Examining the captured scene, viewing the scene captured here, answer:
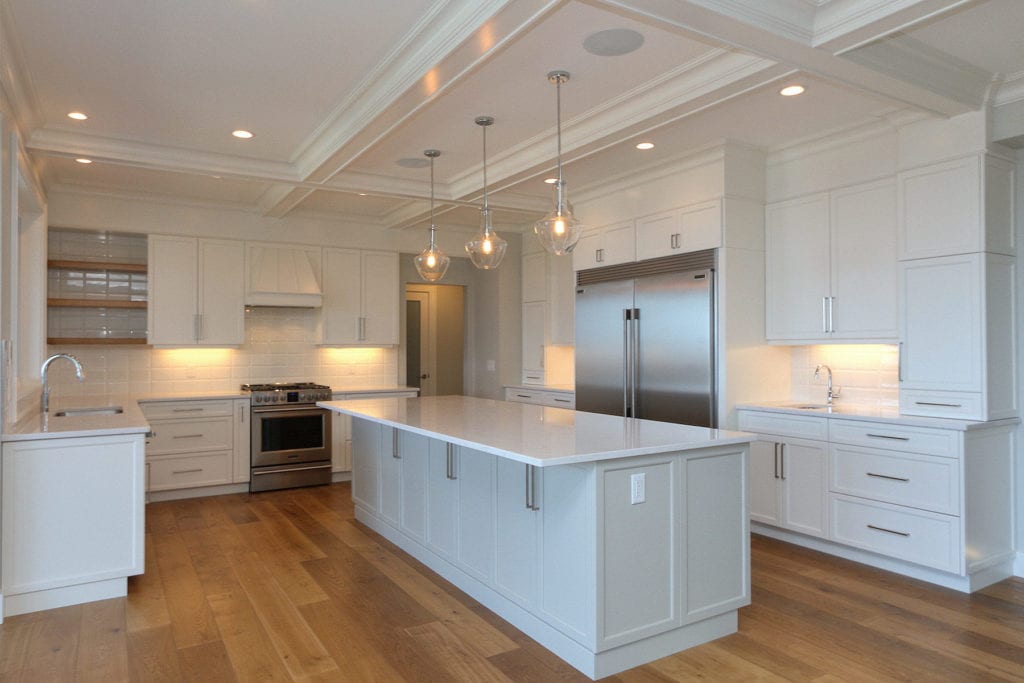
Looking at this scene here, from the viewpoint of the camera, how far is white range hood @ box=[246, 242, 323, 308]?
6.35 meters

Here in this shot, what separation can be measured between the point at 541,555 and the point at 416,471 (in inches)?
55.6

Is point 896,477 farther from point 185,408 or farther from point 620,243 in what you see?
point 185,408

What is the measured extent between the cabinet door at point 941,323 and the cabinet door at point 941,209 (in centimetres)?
7

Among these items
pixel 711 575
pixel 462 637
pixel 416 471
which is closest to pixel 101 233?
pixel 416 471

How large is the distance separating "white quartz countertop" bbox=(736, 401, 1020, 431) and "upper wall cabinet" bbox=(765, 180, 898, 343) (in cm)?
46

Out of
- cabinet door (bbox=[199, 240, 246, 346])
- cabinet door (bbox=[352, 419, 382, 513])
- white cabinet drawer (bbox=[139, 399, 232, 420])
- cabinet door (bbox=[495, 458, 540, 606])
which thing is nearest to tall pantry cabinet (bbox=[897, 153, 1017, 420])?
cabinet door (bbox=[495, 458, 540, 606])

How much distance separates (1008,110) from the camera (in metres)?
3.61

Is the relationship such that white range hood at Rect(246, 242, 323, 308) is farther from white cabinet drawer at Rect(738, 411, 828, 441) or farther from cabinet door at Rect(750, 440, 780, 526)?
cabinet door at Rect(750, 440, 780, 526)

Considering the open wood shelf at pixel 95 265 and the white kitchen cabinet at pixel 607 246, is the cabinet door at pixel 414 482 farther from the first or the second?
the open wood shelf at pixel 95 265

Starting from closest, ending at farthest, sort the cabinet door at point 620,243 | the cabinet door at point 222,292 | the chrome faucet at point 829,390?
1. the chrome faucet at point 829,390
2. the cabinet door at point 620,243
3. the cabinet door at point 222,292

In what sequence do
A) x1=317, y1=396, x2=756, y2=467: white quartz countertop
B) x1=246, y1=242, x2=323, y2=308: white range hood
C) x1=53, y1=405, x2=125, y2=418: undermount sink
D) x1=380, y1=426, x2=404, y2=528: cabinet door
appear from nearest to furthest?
x1=317, y1=396, x2=756, y2=467: white quartz countertop → x1=380, y1=426, x2=404, y2=528: cabinet door → x1=53, y1=405, x2=125, y2=418: undermount sink → x1=246, y1=242, x2=323, y2=308: white range hood

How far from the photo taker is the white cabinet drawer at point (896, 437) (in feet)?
11.9

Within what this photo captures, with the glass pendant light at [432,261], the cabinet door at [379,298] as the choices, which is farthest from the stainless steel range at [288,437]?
the glass pendant light at [432,261]

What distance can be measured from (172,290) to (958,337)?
585 cm
